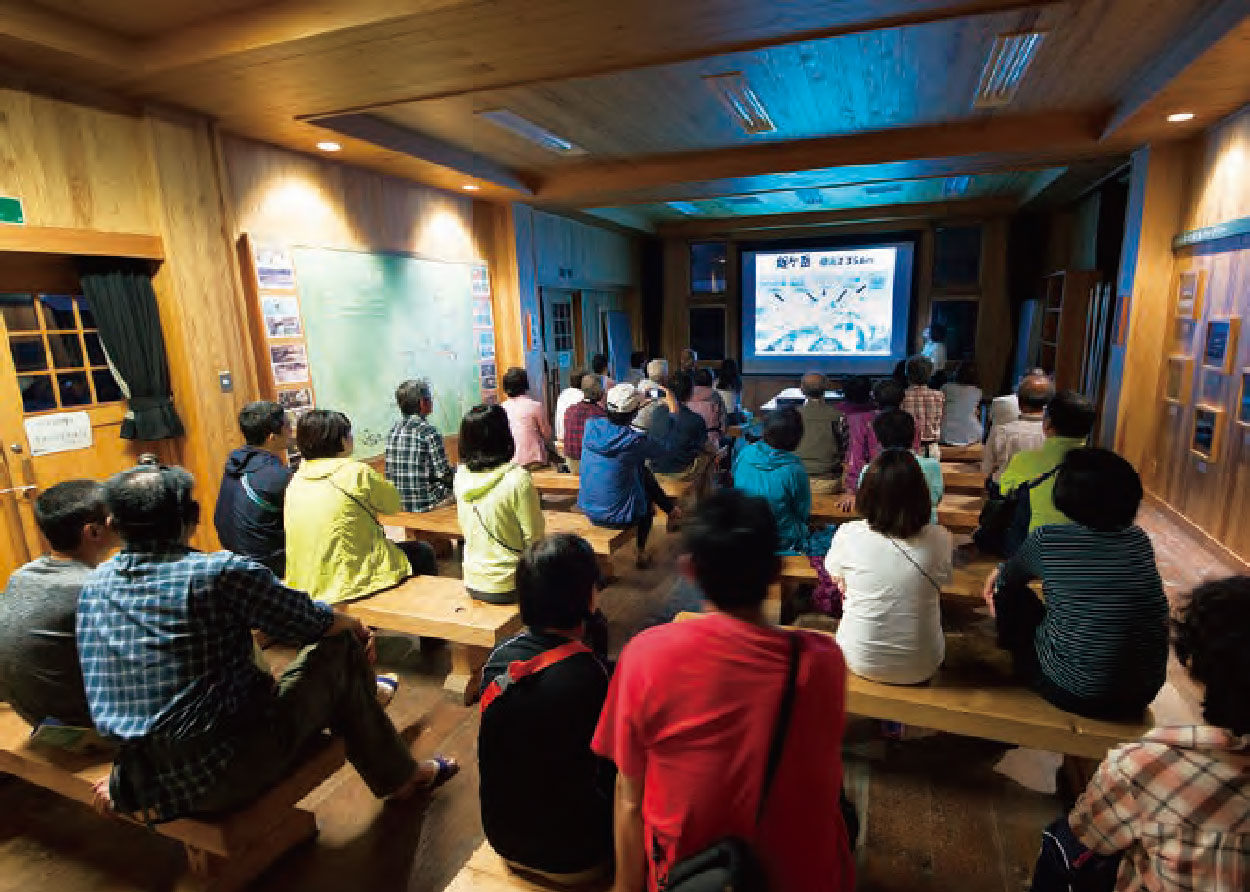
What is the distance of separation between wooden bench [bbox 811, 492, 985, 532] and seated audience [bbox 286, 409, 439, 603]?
2185 millimetres

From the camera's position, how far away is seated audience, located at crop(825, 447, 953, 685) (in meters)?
1.77

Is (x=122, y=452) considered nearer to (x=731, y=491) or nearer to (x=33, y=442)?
(x=33, y=442)

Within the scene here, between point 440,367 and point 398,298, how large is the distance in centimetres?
74

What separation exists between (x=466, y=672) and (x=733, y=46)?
2.92 metres

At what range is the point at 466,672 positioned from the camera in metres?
2.58

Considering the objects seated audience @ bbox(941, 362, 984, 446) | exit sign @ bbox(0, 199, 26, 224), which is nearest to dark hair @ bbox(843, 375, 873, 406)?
seated audience @ bbox(941, 362, 984, 446)

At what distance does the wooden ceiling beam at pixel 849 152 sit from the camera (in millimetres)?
4484

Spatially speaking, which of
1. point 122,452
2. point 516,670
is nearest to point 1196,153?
point 516,670

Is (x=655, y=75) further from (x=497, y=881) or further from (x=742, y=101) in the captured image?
(x=497, y=881)

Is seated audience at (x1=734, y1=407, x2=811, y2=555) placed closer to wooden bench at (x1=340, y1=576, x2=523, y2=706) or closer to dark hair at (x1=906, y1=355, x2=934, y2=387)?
wooden bench at (x1=340, y1=576, x2=523, y2=706)

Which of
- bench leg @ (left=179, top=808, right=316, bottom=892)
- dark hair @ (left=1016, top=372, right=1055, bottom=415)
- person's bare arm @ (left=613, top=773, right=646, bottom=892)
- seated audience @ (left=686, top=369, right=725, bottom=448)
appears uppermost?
dark hair @ (left=1016, top=372, right=1055, bottom=415)

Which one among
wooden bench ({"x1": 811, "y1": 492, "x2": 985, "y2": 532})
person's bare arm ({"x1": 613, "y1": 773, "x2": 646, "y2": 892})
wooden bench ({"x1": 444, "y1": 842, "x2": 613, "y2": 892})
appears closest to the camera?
person's bare arm ({"x1": 613, "y1": 773, "x2": 646, "y2": 892})

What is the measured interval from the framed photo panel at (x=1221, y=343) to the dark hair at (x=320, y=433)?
4.73 metres

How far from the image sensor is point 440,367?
555 centimetres
